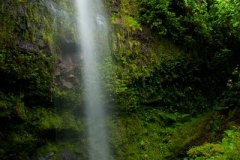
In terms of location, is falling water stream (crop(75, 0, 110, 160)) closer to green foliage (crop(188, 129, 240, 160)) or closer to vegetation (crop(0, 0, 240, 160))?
vegetation (crop(0, 0, 240, 160))

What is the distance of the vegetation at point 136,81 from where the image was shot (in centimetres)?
722

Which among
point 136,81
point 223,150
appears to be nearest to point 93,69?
point 136,81

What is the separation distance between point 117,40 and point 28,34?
7.33 feet

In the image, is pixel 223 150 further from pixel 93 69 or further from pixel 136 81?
pixel 93 69

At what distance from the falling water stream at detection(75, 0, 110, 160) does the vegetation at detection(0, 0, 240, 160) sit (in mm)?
184

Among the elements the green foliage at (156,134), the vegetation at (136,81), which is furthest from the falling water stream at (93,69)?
the green foliage at (156,134)

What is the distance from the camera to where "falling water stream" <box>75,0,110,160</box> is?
8.08m

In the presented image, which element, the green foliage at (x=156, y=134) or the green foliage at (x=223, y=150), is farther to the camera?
the green foliage at (x=156, y=134)

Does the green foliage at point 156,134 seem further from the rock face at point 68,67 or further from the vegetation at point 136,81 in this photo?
the rock face at point 68,67

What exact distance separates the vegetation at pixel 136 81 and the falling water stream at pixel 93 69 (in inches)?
7.3

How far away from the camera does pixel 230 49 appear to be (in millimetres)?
9867

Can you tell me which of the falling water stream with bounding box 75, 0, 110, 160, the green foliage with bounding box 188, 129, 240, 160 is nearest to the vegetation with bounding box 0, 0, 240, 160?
the green foliage with bounding box 188, 129, 240, 160

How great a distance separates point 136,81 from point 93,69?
111 centimetres

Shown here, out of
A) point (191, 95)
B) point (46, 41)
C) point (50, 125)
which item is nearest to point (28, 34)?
point (46, 41)
